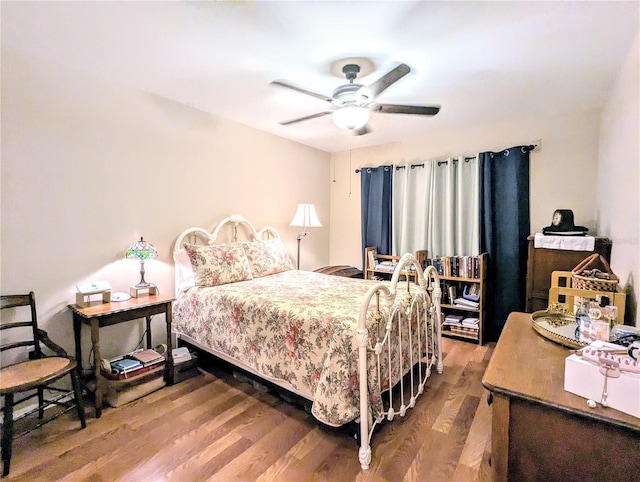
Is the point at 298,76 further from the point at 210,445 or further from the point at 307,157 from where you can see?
the point at 210,445

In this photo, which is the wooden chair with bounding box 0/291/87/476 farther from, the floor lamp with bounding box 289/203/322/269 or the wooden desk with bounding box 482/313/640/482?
the floor lamp with bounding box 289/203/322/269

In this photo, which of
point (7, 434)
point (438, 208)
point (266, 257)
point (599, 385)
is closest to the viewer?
point (599, 385)

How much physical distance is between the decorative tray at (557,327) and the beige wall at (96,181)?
2783mm

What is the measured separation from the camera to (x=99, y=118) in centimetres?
241

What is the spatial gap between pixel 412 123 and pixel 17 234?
3.44m

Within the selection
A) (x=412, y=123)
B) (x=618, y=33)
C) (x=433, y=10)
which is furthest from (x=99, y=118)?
(x=618, y=33)

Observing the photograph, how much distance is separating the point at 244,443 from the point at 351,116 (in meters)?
2.16

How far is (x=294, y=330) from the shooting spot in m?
1.94

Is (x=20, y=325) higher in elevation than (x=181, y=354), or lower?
higher

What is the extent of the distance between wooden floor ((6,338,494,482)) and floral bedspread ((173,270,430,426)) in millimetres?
240

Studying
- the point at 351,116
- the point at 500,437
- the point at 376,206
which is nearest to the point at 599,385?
the point at 500,437

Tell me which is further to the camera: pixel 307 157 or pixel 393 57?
pixel 307 157

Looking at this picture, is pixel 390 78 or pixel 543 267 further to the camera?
pixel 543 267

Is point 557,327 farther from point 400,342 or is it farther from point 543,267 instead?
point 543,267
